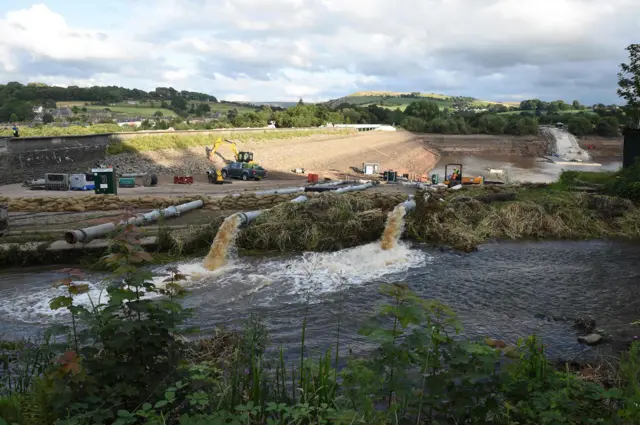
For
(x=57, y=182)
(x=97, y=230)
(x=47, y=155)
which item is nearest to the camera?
(x=97, y=230)

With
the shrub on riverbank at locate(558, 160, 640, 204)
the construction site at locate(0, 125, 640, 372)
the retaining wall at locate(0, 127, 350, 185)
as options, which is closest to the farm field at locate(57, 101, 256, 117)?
the retaining wall at locate(0, 127, 350, 185)

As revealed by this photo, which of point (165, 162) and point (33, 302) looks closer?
point (33, 302)

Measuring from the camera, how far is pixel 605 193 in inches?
843

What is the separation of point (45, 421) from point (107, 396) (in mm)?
469

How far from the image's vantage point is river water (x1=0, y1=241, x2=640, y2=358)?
9742mm

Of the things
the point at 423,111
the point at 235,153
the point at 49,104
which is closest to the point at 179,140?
the point at 235,153

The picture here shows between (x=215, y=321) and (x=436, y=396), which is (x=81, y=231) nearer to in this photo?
(x=215, y=321)

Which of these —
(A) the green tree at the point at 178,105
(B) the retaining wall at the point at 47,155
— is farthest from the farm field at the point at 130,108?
(B) the retaining wall at the point at 47,155

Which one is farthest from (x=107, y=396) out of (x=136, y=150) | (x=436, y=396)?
(x=136, y=150)

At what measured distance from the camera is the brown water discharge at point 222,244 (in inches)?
547

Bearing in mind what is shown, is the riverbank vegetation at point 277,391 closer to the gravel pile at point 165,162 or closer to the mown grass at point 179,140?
the gravel pile at point 165,162

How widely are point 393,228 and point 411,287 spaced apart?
13.9ft

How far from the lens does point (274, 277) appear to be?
1299 centimetres

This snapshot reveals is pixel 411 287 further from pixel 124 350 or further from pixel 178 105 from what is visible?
pixel 178 105
